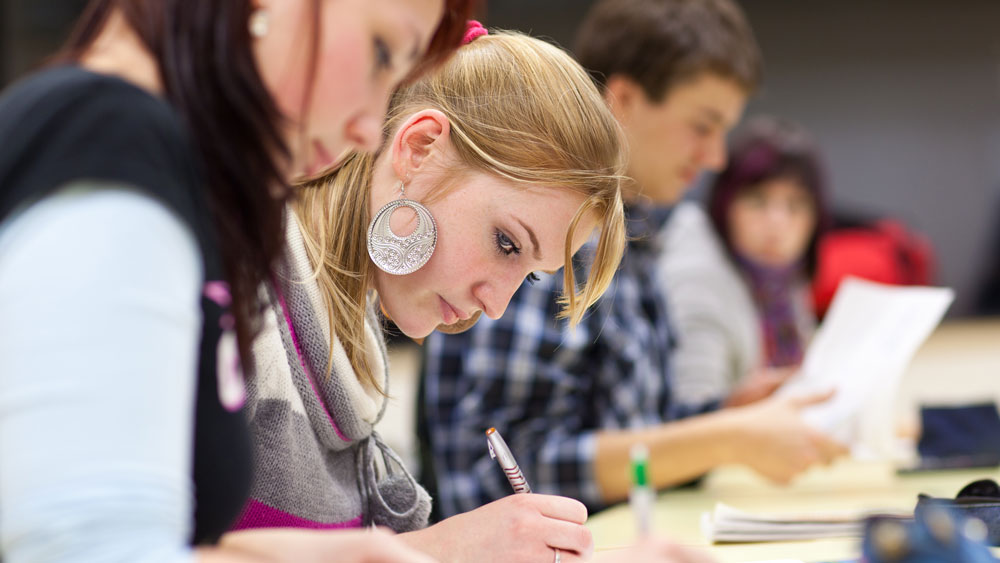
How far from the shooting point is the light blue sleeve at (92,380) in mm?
401

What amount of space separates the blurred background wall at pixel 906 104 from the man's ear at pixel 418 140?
103 inches

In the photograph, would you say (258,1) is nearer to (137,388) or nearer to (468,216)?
(137,388)

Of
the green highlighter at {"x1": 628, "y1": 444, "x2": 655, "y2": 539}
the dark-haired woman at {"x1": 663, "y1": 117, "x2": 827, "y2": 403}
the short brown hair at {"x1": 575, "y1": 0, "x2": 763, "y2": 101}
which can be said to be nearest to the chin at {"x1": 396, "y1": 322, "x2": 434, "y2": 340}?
the green highlighter at {"x1": 628, "y1": 444, "x2": 655, "y2": 539}

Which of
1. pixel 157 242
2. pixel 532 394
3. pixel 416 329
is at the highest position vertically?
pixel 157 242

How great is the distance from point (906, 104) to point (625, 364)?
2.27m

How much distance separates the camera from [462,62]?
Result: 93cm

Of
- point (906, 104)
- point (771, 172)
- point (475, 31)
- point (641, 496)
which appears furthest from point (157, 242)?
point (906, 104)

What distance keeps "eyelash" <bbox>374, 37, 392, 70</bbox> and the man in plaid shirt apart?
27.3 inches

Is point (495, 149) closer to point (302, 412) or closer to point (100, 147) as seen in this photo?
point (302, 412)

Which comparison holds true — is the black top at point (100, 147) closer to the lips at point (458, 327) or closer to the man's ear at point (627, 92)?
the lips at point (458, 327)

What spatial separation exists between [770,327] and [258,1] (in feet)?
6.92

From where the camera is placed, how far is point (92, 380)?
1.34ft

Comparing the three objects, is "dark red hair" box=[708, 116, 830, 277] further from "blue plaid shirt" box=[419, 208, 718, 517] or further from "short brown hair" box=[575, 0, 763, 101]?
"blue plaid shirt" box=[419, 208, 718, 517]

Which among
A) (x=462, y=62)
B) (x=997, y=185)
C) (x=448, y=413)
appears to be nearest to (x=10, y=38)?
(x=448, y=413)
